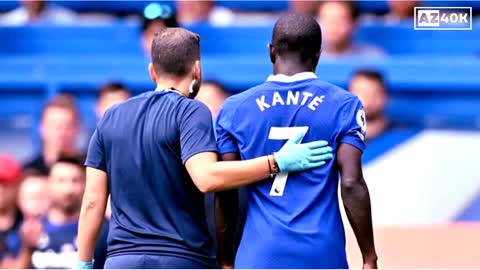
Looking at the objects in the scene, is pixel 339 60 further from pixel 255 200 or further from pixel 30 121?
pixel 255 200

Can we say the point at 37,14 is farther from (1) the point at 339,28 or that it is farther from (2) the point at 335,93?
(2) the point at 335,93

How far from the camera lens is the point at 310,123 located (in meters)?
4.69

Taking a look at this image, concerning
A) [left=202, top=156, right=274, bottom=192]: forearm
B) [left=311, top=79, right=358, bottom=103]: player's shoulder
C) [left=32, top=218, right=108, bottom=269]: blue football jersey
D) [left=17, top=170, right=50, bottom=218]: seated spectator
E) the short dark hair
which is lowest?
[left=32, top=218, right=108, bottom=269]: blue football jersey

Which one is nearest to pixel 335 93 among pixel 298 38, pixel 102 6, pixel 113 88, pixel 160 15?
pixel 298 38

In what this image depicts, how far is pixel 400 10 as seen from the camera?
8742 millimetres

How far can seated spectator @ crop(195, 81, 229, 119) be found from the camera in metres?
7.63

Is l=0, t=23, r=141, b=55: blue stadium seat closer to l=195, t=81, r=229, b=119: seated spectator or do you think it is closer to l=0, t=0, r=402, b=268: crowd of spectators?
l=0, t=0, r=402, b=268: crowd of spectators

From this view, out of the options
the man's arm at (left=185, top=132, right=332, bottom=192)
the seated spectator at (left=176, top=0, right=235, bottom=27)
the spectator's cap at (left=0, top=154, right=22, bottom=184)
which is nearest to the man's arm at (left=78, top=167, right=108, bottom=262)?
the man's arm at (left=185, top=132, right=332, bottom=192)

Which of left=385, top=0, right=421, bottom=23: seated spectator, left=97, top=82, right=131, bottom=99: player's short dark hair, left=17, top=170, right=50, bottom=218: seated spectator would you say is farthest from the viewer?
left=385, top=0, right=421, bottom=23: seated spectator

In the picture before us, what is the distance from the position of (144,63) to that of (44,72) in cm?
81

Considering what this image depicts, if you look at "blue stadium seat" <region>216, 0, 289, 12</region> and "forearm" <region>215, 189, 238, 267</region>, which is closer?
"forearm" <region>215, 189, 238, 267</region>

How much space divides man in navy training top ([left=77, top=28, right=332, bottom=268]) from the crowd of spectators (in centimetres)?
234

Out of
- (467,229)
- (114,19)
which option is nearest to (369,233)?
(467,229)

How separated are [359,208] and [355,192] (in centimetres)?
7
